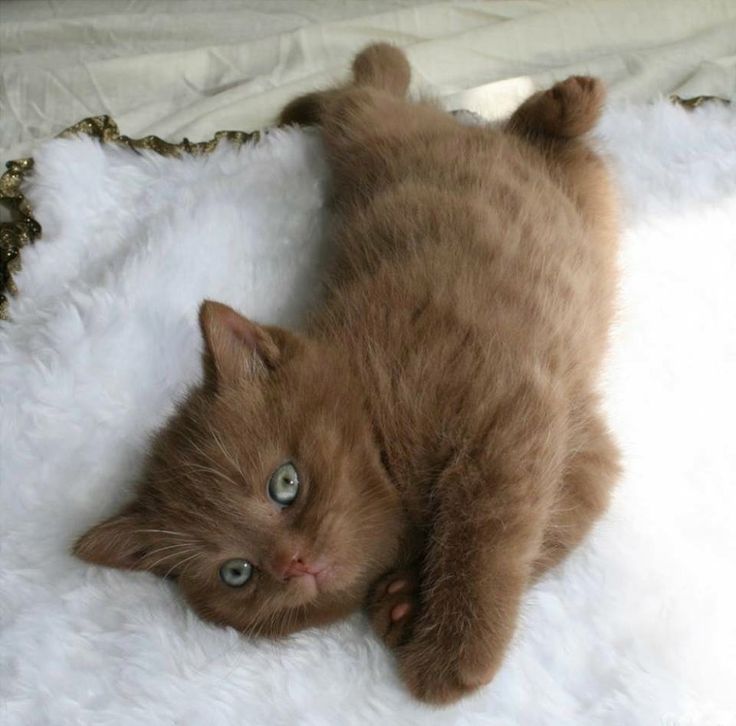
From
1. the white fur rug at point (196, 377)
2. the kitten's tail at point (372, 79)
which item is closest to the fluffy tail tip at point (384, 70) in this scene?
the kitten's tail at point (372, 79)

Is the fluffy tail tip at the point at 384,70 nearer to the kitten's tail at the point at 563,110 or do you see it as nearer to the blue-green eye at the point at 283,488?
the kitten's tail at the point at 563,110

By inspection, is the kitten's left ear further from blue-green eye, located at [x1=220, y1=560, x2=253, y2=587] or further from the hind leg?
the hind leg

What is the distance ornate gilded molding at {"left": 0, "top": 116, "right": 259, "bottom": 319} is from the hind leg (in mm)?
1024

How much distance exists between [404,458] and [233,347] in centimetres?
31

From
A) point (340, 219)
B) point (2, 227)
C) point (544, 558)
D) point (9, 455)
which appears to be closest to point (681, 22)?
point (340, 219)

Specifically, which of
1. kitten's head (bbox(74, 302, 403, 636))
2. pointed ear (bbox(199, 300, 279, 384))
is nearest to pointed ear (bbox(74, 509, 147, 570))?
kitten's head (bbox(74, 302, 403, 636))

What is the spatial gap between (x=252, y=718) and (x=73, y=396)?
0.63m

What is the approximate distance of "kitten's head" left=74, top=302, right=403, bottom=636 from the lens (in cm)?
113

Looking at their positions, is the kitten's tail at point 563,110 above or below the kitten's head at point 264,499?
above

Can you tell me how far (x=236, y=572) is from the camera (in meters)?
1.17

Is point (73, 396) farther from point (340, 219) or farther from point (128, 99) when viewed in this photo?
point (128, 99)

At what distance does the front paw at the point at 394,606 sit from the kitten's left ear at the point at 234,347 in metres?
0.37

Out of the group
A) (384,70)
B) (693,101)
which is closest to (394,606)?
(384,70)

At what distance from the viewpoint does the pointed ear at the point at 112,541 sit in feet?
3.87
